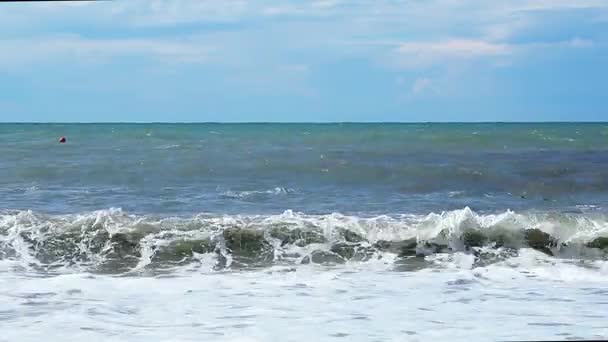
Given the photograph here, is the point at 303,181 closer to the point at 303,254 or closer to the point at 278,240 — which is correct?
the point at 278,240

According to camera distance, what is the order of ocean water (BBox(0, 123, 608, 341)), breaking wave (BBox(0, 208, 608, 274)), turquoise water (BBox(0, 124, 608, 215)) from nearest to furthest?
1. ocean water (BBox(0, 123, 608, 341))
2. breaking wave (BBox(0, 208, 608, 274))
3. turquoise water (BBox(0, 124, 608, 215))

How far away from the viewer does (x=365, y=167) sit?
16.3 metres

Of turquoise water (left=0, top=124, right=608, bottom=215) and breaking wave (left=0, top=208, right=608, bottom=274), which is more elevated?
turquoise water (left=0, top=124, right=608, bottom=215)

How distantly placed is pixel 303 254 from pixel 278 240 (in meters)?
0.56

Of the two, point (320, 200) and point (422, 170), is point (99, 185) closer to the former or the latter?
point (320, 200)

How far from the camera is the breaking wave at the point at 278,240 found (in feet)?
26.2

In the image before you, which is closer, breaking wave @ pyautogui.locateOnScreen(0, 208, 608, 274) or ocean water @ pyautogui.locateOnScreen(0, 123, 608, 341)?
ocean water @ pyautogui.locateOnScreen(0, 123, 608, 341)

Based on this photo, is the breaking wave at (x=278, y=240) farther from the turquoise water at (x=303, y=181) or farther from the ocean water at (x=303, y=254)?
the turquoise water at (x=303, y=181)

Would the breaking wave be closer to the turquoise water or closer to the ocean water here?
the ocean water

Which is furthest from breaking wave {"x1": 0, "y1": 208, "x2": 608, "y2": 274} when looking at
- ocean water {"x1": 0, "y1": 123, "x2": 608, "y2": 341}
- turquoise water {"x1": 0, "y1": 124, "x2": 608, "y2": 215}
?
turquoise water {"x1": 0, "y1": 124, "x2": 608, "y2": 215}

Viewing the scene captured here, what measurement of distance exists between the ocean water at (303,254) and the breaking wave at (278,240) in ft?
0.08

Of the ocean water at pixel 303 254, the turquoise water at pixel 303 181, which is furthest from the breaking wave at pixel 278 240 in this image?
the turquoise water at pixel 303 181

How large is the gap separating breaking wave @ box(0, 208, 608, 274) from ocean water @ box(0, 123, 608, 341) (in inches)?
0.9

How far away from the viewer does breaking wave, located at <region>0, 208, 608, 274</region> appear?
7.99 meters
